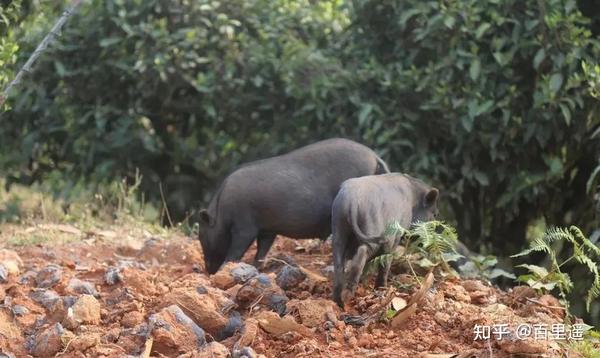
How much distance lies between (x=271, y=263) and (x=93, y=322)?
5.88ft

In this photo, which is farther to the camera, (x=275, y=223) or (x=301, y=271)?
(x=275, y=223)

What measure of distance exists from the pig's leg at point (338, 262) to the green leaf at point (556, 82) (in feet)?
10.8

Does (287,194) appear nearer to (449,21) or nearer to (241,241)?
(241,241)

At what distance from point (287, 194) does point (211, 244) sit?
75cm

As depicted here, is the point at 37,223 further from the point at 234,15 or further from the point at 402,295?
the point at 402,295

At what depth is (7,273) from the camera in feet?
21.6

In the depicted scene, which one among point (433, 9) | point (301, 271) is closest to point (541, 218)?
point (433, 9)

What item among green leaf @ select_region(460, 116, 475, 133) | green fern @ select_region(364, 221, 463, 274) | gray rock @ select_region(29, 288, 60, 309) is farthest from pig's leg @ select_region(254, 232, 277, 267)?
green leaf @ select_region(460, 116, 475, 133)

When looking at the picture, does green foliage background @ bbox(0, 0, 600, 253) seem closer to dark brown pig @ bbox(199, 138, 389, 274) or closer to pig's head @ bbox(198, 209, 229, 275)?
dark brown pig @ bbox(199, 138, 389, 274)

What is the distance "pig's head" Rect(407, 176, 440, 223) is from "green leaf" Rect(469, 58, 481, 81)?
2249mm

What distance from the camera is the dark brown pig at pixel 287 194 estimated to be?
700 centimetres

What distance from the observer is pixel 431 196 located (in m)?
6.73

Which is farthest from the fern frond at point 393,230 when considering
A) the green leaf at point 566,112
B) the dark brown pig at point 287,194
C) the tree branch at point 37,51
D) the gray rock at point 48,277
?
the green leaf at point 566,112

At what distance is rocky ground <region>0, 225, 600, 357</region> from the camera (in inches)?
202
